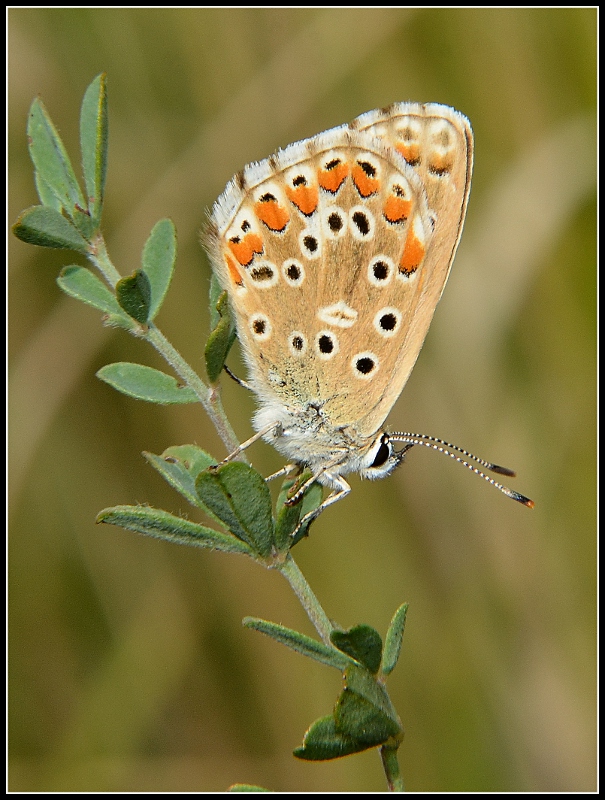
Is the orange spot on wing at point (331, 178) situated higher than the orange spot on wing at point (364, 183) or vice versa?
the orange spot on wing at point (364, 183)

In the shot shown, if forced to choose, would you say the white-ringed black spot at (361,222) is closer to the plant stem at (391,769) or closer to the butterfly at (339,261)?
the butterfly at (339,261)

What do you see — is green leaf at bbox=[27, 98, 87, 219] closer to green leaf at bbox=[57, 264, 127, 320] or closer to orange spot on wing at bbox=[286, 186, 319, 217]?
green leaf at bbox=[57, 264, 127, 320]

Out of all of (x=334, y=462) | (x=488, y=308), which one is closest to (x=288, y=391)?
(x=334, y=462)

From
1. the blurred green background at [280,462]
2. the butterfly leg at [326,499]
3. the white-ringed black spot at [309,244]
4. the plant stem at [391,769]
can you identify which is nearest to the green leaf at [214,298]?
the white-ringed black spot at [309,244]

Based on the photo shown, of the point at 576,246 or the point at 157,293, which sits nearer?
the point at 157,293

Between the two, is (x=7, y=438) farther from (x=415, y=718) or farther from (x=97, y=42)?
(x=415, y=718)

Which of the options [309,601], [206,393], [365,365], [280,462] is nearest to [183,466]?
[206,393]
